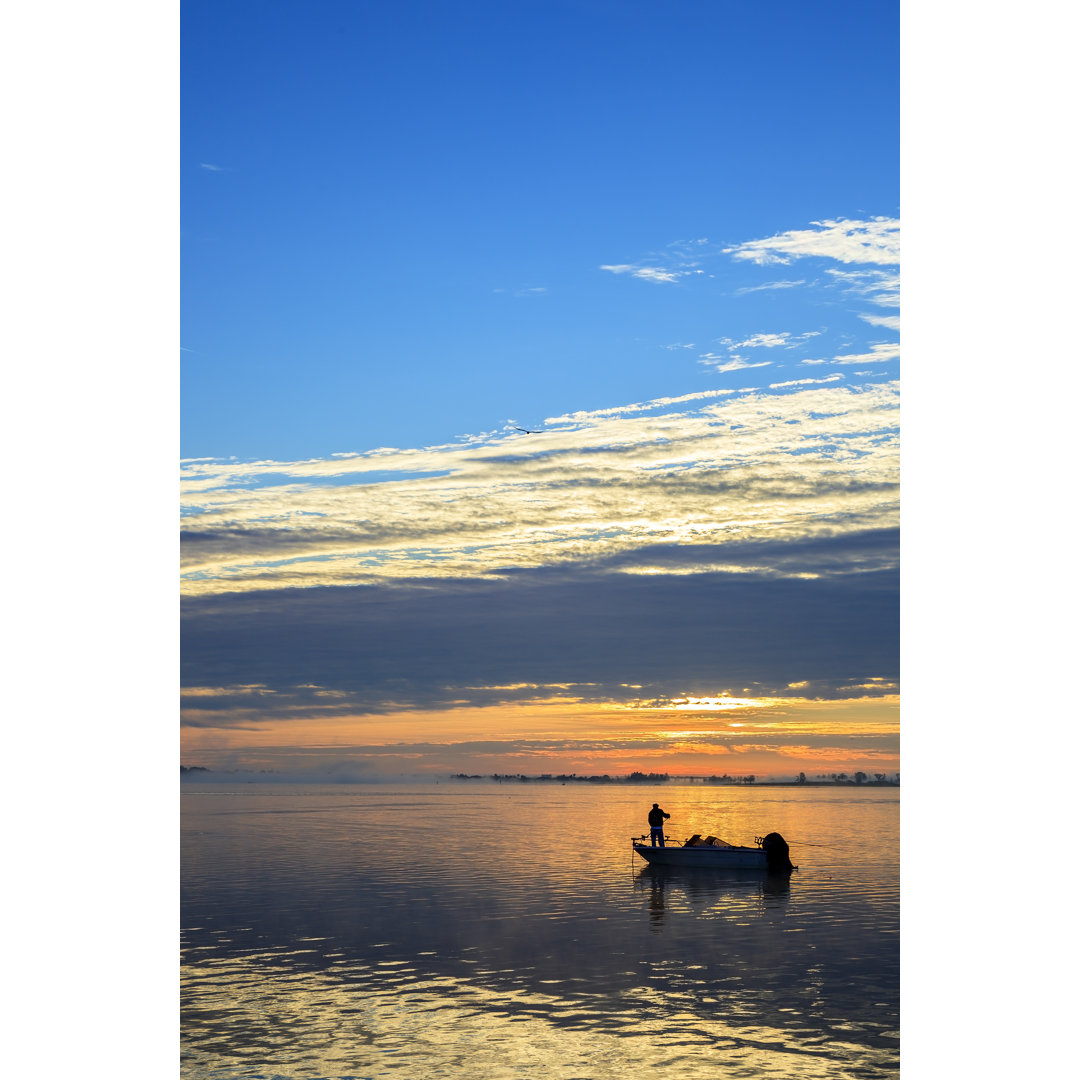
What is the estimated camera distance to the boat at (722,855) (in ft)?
130

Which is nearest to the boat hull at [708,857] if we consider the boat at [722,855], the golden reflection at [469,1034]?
the boat at [722,855]

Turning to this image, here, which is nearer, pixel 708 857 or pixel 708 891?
pixel 708 891

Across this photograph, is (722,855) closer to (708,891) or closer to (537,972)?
(708,891)

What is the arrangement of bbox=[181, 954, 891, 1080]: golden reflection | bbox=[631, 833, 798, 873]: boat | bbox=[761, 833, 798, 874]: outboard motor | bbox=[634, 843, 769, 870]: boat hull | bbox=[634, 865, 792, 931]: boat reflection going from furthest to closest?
bbox=[634, 843, 769, 870]: boat hull < bbox=[631, 833, 798, 873]: boat < bbox=[761, 833, 798, 874]: outboard motor < bbox=[634, 865, 792, 931]: boat reflection < bbox=[181, 954, 891, 1080]: golden reflection

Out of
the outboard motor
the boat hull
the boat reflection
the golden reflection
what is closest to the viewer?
the golden reflection

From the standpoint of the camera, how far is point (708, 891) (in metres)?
36.0

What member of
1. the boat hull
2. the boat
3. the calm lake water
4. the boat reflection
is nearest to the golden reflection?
the calm lake water

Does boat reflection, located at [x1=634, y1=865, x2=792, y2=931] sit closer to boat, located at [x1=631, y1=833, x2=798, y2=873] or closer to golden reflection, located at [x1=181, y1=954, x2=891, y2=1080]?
boat, located at [x1=631, y1=833, x2=798, y2=873]

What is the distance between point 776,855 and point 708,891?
4.71m

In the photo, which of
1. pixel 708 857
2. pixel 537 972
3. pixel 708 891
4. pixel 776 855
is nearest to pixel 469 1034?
pixel 537 972

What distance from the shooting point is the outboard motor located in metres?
39.4

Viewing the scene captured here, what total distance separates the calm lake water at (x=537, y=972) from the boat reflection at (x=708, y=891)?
13cm

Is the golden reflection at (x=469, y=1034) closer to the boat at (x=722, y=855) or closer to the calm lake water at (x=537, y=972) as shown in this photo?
the calm lake water at (x=537, y=972)
